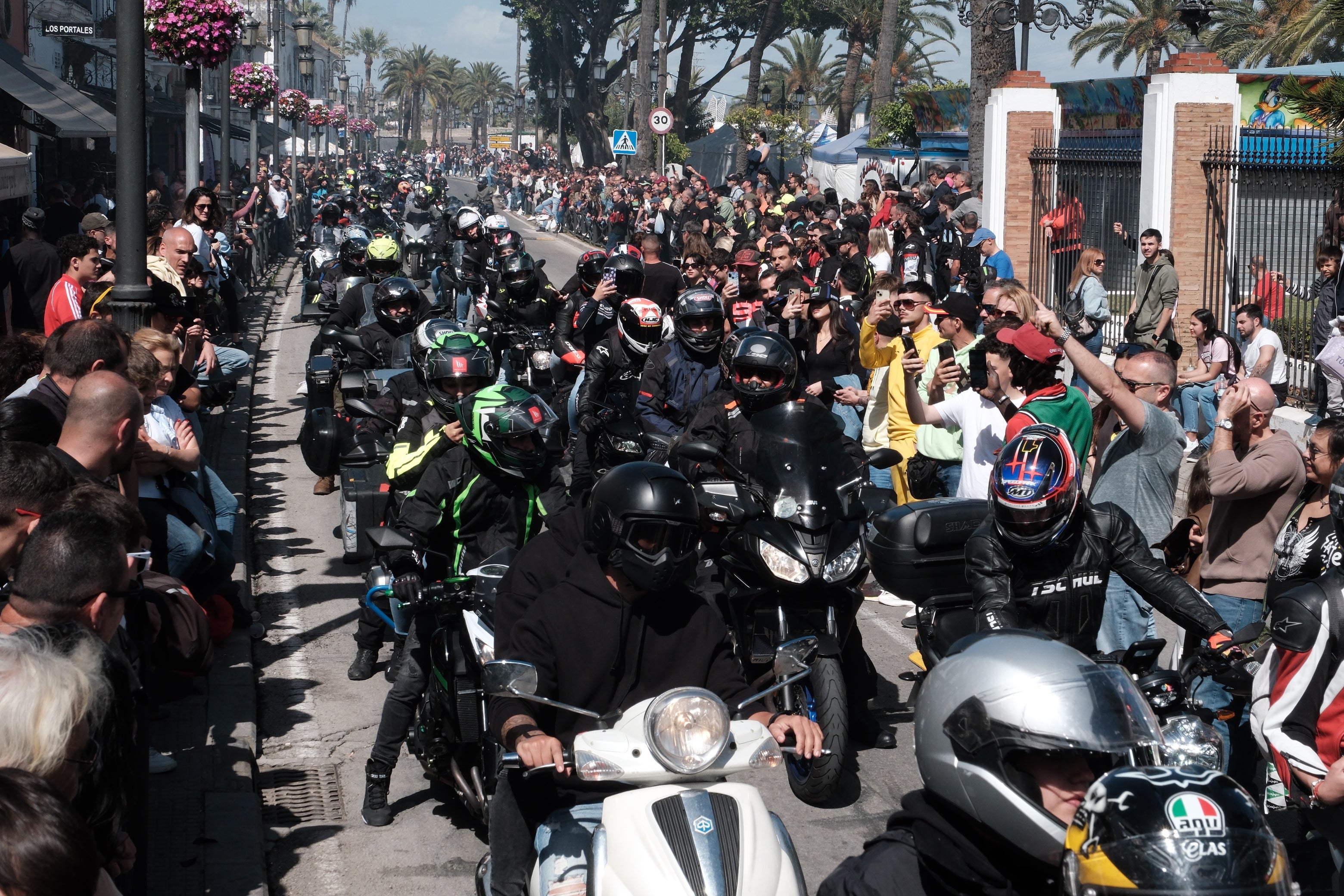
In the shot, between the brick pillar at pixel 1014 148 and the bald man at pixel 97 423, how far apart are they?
1664 cm

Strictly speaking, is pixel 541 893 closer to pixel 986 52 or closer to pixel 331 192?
pixel 986 52

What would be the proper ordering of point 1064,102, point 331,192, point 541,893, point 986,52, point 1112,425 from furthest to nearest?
point 331,192 → point 1064,102 → point 986,52 → point 1112,425 → point 541,893

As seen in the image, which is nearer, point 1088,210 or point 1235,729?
point 1235,729

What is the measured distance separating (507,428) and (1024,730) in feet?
10.5

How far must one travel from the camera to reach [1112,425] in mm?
7480

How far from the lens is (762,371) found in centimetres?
698

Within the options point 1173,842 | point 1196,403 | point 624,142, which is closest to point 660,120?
point 624,142

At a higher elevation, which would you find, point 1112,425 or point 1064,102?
point 1064,102

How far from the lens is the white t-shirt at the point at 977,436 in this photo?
281 inches

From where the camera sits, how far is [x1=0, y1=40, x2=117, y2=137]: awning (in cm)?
1998

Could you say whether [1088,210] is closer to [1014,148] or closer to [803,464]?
[1014,148]

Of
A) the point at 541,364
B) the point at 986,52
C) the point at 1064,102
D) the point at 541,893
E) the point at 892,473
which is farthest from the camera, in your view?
the point at 1064,102

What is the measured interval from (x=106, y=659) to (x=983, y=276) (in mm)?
14350

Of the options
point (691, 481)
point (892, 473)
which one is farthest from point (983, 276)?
point (691, 481)
